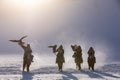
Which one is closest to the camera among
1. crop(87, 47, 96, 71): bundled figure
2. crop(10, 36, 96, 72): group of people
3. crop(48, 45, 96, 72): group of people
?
crop(10, 36, 96, 72): group of people

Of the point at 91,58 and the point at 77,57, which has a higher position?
the point at 77,57

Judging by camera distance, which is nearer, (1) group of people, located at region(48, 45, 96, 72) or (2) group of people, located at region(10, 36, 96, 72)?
(2) group of people, located at region(10, 36, 96, 72)

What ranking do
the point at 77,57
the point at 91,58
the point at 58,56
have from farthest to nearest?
the point at 77,57 → the point at 91,58 → the point at 58,56

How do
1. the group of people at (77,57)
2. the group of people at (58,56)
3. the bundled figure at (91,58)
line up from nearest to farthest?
the group of people at (58,56) < the group of people at (77,57) < the bundled figure at (91,58)

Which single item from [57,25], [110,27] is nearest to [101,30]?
[110,27]

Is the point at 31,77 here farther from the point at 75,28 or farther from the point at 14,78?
the point at 75,28

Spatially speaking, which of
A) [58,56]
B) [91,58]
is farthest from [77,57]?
[58,56]

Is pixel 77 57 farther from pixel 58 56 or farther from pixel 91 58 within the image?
pixel 58 56

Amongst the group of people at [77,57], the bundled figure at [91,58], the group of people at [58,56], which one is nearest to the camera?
the group of people at [58,56]

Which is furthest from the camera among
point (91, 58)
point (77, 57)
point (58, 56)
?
point (77, 57)

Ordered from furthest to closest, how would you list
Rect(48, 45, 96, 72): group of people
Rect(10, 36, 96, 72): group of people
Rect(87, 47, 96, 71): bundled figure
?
Rect(87, 47, 96, 71): bundled figure < Rect(48, 45, 96, 72): group of people < Rect(10, 36, 96, 72): group of people

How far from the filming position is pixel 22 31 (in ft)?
655

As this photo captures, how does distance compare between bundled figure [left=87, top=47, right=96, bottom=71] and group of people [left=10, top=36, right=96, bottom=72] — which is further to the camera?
bundled figure [left=87, top=47, right=96, bottom=71]

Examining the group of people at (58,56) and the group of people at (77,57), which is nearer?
the group of people at (58,56)
